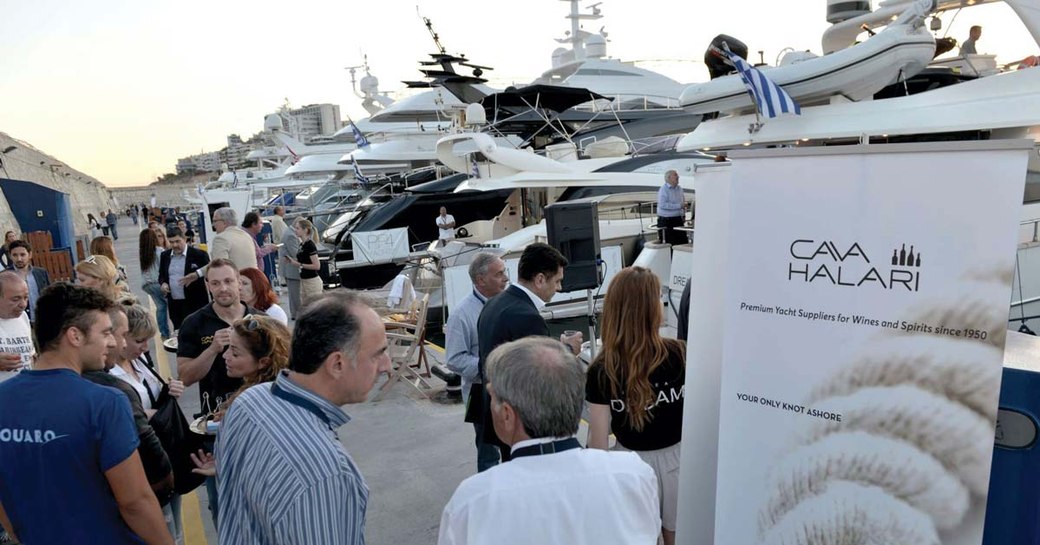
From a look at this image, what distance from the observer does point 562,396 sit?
1646 millimetres

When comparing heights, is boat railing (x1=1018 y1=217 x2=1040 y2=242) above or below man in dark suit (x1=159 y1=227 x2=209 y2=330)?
above

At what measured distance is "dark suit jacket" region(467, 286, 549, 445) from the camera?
10.6ft

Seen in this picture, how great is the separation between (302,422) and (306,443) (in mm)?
68

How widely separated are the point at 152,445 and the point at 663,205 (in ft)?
32.9

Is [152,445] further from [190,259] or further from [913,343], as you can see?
[190,259]

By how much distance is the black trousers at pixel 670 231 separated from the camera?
36.8ft

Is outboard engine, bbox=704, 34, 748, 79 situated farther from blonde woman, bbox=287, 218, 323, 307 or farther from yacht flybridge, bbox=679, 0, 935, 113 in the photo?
blonde woman, bbox=287, 218, 323, 307

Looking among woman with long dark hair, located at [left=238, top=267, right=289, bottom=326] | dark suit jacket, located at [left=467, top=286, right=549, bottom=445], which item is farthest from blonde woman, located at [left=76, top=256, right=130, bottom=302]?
dark suit jacket, located at [left=467, top=286, right=549, bottom=445]

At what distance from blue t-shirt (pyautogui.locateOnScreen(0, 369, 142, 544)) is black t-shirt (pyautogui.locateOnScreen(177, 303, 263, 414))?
117 cm

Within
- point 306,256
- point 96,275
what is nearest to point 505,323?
point 96,275

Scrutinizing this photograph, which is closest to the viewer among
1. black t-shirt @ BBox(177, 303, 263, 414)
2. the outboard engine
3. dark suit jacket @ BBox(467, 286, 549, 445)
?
dark suit jacket @ BBox(467, 286, 549, 445)

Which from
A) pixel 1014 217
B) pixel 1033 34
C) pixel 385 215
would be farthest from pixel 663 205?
pixel 1014 217

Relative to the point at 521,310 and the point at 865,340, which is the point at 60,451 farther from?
the point at 865,340

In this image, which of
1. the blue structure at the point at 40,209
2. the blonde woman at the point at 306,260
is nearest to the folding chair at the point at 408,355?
the blonde woman at the point at 306,260
